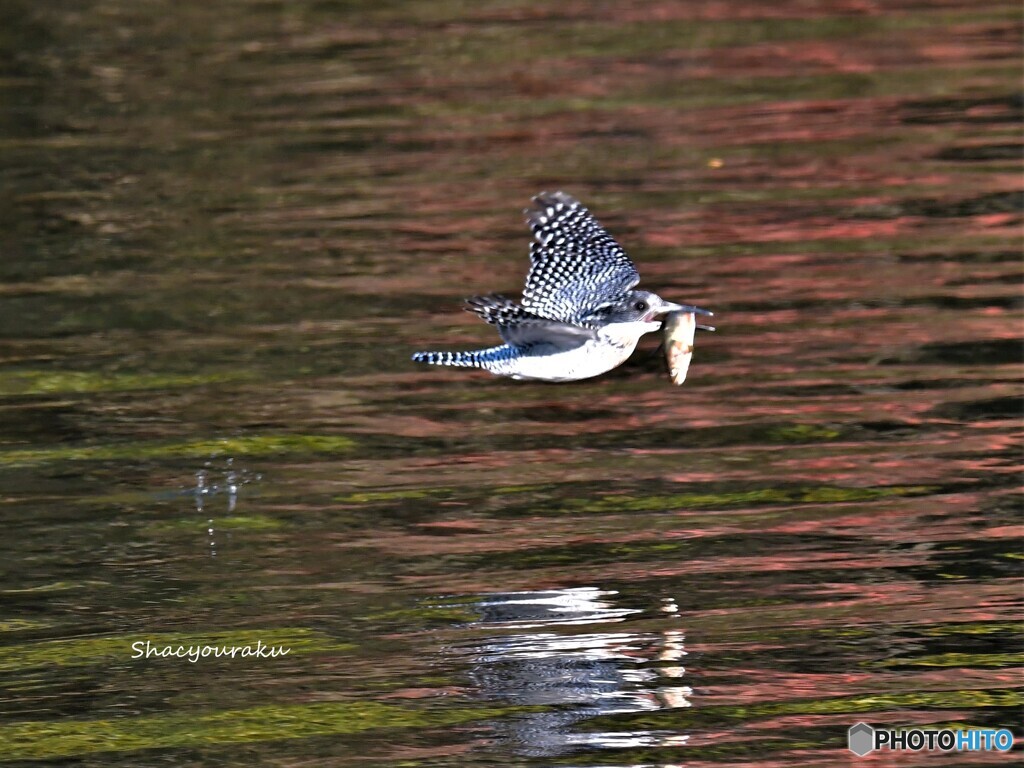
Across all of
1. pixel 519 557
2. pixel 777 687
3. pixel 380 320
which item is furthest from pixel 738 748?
pixel 380 320

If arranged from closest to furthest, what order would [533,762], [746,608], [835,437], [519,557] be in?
[533,762], [746,608], [519,557], [835,437]

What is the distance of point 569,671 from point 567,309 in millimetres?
1903

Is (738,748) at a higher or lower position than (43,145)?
lower

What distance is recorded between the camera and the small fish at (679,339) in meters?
7.70

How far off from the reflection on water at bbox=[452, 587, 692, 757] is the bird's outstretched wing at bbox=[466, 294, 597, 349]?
46.0 inches

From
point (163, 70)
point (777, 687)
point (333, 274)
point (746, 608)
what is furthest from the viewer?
point (163, 70)

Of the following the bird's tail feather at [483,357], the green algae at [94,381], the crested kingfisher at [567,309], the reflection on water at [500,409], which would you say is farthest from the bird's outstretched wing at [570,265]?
the green algae at [94,381]

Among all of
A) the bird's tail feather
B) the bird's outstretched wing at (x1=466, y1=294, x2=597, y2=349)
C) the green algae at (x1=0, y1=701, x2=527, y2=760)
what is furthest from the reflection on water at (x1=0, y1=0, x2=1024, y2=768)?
the bird's outstretched wing at (x1=466, y1=294, x2=597, y2=349)

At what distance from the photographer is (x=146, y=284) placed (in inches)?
454

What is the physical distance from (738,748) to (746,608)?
1.08 m

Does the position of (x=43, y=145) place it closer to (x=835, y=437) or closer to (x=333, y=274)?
(x=333, y=274)

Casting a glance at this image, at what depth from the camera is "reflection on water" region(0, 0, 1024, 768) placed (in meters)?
6.86

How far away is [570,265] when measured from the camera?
8367mm

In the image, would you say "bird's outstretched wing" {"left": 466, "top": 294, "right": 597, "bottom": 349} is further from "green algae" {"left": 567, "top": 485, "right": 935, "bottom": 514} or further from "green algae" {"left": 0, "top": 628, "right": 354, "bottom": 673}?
"green algae" {"left": 0, "top": 628, "right": 354, "bottom": 673}
